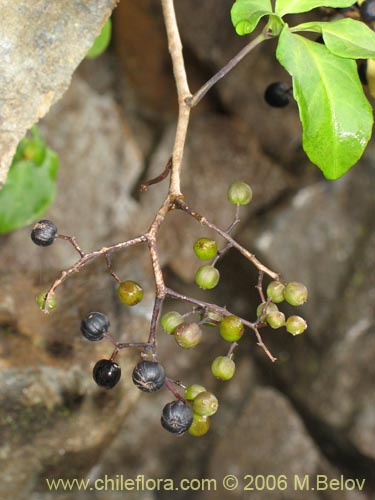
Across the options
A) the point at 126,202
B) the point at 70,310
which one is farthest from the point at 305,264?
the point at 70,310

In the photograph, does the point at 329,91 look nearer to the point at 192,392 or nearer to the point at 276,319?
the point at 276,319

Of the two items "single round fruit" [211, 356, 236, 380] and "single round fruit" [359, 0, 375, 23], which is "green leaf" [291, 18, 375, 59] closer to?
"single round fruit" [359, 0, 375, 23]

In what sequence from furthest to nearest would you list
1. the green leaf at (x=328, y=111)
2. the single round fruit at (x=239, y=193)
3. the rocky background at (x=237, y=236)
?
the rocky background at (x=237, y=236) → the single round fruit at (x=239, y=193) → the green leaf at (x=328, y=111)

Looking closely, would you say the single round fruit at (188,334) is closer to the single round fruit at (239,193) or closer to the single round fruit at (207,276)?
the single round fruit at (207,276)

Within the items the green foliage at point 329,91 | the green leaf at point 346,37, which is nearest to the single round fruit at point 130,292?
the green foliage at point 329,91

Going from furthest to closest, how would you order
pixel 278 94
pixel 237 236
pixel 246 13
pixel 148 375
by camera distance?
1. pixel 237 236
2. pixel 278 94
3. pixel 246 13
4. pixel 148 375

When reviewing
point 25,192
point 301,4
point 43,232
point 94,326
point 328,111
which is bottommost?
point 25,192

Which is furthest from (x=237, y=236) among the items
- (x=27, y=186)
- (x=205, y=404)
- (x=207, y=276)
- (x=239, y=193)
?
(x=205, y=404)
